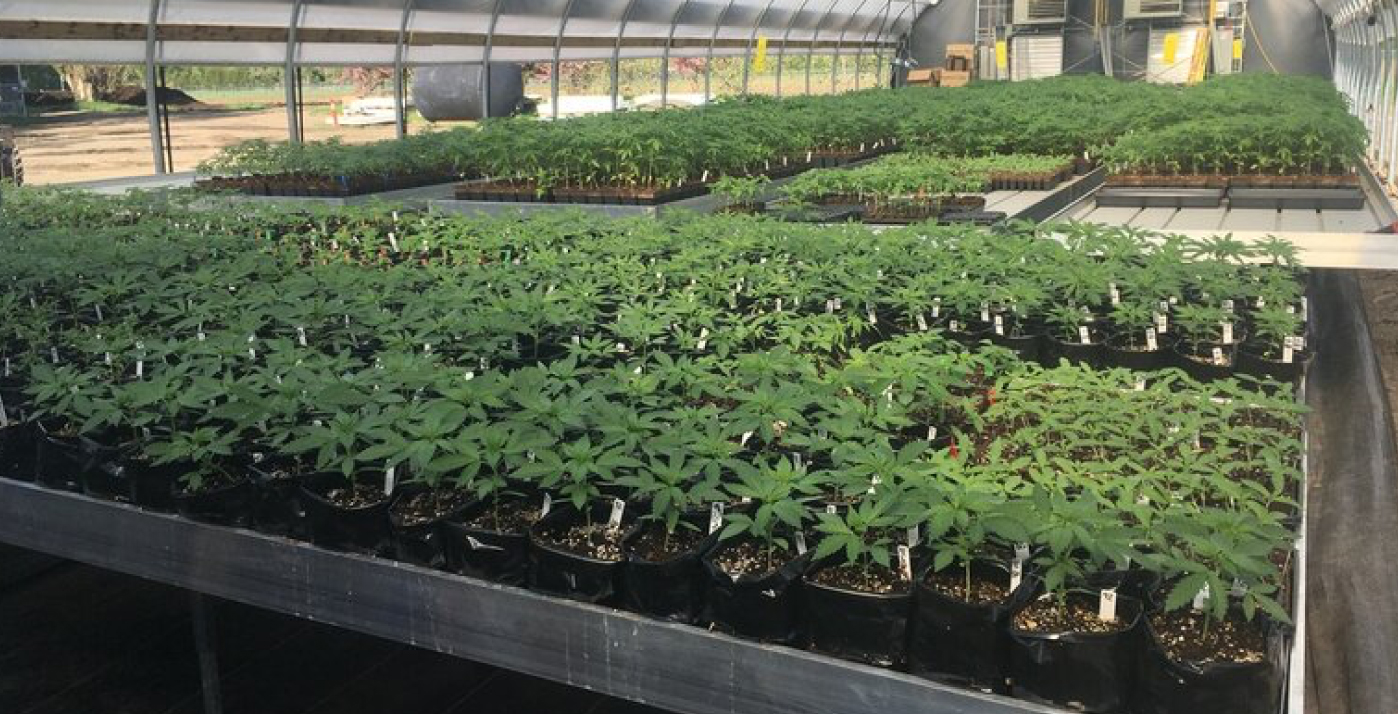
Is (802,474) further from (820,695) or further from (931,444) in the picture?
(931,444)

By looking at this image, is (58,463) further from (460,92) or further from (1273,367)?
(460,92)

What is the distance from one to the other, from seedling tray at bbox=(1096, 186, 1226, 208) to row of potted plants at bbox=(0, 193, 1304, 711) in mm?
3795

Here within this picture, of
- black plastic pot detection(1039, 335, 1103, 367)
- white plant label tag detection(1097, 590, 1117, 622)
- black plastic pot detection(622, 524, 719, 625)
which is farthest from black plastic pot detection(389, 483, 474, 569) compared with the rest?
black plastic pot detection(1039, 335, 1103, 367)

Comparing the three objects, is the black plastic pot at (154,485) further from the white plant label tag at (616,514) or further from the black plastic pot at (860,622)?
the black plastic pot at (860,622)

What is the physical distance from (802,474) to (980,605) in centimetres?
51

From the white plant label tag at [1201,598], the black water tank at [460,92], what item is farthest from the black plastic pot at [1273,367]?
the black water tank at [460,92]

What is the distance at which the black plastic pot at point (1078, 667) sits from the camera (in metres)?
2.09

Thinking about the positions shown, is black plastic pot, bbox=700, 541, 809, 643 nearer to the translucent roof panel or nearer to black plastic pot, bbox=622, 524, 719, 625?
black plastic pot, bbox=622, 524, 719, 625

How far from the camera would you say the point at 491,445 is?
2.62 meters

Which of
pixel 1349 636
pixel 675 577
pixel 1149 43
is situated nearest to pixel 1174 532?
pixel 675 577

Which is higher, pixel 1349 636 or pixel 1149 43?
pixel 1149 43

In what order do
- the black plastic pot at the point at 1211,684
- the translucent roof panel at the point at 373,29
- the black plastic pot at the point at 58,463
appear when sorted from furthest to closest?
the translucent roof panel at the point at 373,29, the black plastic pot at the point at 58,463, the black plastic pot at the point at 1211,684

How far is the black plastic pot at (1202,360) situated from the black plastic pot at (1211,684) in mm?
2232

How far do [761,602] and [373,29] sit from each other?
13.3m
